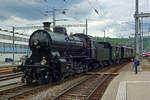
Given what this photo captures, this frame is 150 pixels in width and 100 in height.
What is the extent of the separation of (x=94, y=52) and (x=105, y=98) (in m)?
12.5

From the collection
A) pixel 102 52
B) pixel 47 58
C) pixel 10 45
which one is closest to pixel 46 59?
pixel 47 58

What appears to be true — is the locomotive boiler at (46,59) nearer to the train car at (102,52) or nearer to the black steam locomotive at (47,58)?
the black steam locomotive at (47,58)

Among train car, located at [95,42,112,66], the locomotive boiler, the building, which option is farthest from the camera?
the building

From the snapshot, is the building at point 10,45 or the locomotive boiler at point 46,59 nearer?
the locomotive boiler at point 46,59

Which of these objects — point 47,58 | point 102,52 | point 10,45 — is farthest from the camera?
point 10,45

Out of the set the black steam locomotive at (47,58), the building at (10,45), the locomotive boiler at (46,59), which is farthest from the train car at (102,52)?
the building at (10,45)

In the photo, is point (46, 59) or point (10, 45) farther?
point (10, 45)

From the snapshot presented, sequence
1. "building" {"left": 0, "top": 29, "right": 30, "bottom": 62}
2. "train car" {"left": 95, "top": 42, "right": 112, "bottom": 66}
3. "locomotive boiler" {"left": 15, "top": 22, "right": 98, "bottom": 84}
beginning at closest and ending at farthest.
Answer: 1. "locomotive boiler" {"left": 15, "top": 22, "right": 98, "bottom": 84}
2. "train car" {"left": 95, "top": 42, "right": 112, "bottom": 66}
3. "building" {"left": 0, "top": 29, "right": 30, "bottom": 62}

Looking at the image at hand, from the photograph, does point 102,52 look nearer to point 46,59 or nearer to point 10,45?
point 46,59

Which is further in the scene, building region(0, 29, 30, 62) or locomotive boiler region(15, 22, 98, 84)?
building region(0, 29, 30, 62)

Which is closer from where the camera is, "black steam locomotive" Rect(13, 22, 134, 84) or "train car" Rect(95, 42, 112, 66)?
"black steam locomotive" Rect(13, 22, 134, 84)

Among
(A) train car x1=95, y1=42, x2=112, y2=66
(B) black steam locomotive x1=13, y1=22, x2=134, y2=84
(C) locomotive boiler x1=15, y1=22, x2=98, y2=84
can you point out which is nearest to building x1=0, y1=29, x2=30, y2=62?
(A) train car x1=95, y1=42, x2=112, y2=66

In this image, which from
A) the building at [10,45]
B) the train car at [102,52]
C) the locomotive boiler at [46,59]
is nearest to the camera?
the locomotive boiler at [46,59]

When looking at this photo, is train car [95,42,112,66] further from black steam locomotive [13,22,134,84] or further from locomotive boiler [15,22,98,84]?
locomotive boiler [15,22,98,84]
